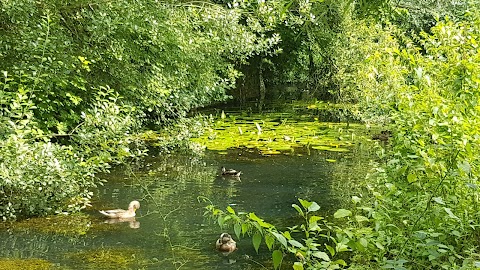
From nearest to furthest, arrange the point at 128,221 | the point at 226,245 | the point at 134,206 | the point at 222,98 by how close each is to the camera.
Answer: the point at 226,245 → the point at 128,221 → the point at 134,206 → the point at 222,98

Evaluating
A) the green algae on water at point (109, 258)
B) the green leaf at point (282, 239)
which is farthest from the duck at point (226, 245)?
the green leaf at point (282, 239)

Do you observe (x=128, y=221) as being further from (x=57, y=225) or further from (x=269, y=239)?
(x=269, y=239)

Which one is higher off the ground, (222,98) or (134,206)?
(222,98)

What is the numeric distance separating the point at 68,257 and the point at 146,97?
4811mm

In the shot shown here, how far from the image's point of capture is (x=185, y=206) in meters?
8.32

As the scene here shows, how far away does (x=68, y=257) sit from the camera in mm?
6223

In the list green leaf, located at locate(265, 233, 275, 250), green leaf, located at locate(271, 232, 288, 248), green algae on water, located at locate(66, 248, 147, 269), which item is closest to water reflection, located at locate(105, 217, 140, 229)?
green algae on water, located at locate(66, 248, 147, 269)

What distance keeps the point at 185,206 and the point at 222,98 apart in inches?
342

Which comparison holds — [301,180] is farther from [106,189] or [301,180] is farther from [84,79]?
[84,79]

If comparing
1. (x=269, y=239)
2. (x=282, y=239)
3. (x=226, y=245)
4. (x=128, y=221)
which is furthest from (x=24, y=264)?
(x=282, y=239)

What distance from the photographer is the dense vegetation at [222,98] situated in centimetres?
400

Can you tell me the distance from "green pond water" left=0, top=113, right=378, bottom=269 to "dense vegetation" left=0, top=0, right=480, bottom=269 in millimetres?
467

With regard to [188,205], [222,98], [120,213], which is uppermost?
[222,98]

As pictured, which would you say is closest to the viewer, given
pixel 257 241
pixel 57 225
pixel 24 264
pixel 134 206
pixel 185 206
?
pixel 257 241
